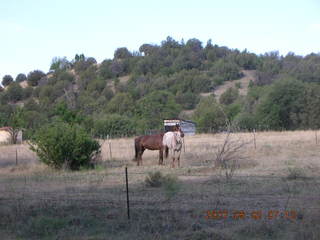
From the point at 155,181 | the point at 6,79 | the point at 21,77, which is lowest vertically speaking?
the point at 155,181

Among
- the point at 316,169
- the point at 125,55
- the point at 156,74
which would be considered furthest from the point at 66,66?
the point at 316,169

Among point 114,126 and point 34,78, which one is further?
point 34,78

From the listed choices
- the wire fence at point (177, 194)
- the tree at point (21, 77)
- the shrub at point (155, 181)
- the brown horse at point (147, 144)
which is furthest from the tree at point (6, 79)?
the shrub at point (155, 181)

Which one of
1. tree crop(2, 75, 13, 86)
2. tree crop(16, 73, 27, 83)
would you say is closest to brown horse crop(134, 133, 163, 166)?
tree crop(2, 75, 13, 86)

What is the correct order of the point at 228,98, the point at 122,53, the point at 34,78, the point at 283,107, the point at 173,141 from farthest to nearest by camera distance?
the point at 122,53
the point at 34,78
the point at 228,98
the point at 283,107
the point at 173,141

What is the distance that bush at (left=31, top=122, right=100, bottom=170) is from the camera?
20094 millimetres

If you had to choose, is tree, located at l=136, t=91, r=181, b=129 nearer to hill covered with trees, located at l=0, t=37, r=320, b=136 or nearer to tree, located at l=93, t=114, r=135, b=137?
hill covered with trees, located at l=0, t=37, r=320, b=136

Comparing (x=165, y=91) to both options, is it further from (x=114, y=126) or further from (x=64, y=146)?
(x=64, y=146)

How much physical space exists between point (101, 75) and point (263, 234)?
11102cm

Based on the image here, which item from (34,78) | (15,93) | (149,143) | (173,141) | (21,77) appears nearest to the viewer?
(173,141)

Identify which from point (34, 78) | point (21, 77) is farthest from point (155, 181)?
point (21, 77)

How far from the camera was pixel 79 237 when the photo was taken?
27.4 ft

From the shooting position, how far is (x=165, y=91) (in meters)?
84.2
